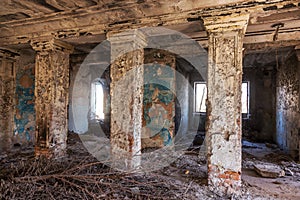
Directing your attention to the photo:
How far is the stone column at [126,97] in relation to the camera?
12.3 ft

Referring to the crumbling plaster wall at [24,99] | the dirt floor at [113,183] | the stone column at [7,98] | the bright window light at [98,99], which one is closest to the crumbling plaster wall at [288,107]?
the dirt floor at [113,183]

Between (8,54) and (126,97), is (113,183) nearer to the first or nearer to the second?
(126,97)

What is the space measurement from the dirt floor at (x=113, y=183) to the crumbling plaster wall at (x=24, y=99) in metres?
1.60

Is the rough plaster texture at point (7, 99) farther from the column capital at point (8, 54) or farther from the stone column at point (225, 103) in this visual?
the stone column at point (225, 103)

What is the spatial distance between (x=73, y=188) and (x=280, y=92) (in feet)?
22.7

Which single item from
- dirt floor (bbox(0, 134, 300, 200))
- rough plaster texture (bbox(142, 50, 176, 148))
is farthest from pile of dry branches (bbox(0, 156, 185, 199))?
rough plaster texture (bbox(142, 50, 176, 148))

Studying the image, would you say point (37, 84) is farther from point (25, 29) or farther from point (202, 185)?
point (202, 185)

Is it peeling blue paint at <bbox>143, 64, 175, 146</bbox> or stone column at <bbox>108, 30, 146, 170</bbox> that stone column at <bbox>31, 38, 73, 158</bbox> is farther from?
peeling blue paint at <bbox>143, 64, 175, 146</bbox>

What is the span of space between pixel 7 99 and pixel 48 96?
6.42ft

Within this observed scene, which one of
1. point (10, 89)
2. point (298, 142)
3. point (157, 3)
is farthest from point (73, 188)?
point (298, 142)

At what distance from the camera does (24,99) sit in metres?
6.16

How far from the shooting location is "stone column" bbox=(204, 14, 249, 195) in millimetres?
3021

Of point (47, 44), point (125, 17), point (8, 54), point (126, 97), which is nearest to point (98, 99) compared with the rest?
point (8, 54)

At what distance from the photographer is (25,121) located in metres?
6.14
